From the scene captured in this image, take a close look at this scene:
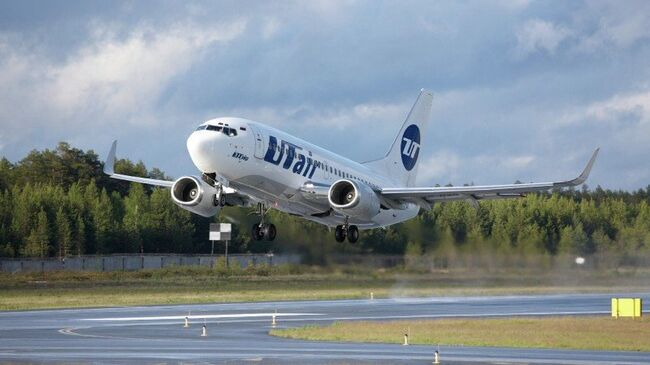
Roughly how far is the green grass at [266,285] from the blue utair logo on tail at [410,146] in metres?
6.51

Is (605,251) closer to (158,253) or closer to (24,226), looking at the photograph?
(158,253)

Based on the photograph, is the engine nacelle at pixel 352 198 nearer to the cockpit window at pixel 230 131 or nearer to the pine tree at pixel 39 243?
the cockpit window at pixel 230 131

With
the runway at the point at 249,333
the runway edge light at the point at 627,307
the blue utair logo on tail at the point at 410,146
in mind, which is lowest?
the runway at the point at 249,333

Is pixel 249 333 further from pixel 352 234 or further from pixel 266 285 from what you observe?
pixel 266 285

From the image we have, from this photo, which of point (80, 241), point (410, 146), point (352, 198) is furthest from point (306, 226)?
point (80, 241)

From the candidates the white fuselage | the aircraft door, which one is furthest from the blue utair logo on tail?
the aircraft door

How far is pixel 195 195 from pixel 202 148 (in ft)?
18.4

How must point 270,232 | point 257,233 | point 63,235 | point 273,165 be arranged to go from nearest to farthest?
point 273,165 < point 257,233 < point 270,232 < point 63,235

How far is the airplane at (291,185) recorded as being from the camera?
5388 centimetres

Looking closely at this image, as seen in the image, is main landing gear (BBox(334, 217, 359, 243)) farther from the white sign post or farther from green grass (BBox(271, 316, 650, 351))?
the white sign post

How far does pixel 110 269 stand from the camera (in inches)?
4195

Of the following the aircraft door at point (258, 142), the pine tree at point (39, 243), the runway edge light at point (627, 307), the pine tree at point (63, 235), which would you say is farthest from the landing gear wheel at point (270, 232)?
the pine tree at point (39, 243)

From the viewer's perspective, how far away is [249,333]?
65875mm

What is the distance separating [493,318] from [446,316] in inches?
128
